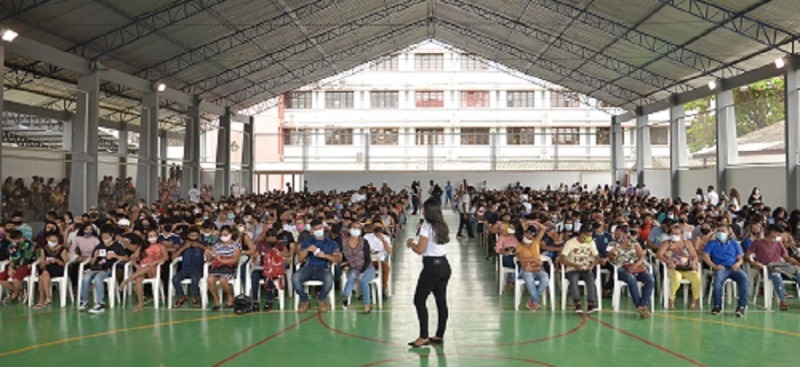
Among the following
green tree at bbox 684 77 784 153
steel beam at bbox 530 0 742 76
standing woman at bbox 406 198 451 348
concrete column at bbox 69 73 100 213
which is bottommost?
standing woman at bbox 406 198 451 348

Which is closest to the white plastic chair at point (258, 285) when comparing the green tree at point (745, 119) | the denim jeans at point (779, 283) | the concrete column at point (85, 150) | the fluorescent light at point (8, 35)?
the denim jeans at point (779, 283)

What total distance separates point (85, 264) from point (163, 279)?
3.71 feet

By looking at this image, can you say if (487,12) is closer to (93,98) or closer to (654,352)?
(93,98)

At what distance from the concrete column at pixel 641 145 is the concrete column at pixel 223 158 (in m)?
18.8

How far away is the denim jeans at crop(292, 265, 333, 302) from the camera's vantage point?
1012 cm

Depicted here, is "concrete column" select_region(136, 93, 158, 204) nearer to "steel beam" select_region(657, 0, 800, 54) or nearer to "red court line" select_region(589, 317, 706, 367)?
"steel beam" select_region(657, 0, 800, 54)

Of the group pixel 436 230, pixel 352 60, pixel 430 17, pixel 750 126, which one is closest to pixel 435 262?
pixel 436 230

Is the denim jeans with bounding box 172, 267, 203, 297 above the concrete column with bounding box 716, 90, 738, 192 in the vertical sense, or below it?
below

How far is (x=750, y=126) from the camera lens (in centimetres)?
2364

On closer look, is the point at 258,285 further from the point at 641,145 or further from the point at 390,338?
the point at 641,145

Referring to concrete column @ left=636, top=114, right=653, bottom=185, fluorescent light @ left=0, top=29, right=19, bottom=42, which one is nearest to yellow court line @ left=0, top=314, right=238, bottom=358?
fluorescent light @ left=0, top=29, right=19, bottom=42

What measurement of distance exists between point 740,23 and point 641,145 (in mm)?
15622

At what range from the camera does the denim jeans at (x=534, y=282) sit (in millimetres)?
10272

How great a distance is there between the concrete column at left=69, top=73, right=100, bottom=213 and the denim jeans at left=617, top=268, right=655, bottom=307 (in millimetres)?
14308
